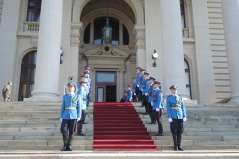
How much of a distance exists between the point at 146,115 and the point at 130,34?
13.6 metres

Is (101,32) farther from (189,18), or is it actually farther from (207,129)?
(207,129)

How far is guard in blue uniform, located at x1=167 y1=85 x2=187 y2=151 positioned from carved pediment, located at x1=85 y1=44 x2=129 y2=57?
14.3m

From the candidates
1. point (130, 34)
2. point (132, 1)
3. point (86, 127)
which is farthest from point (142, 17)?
point (86, 127)

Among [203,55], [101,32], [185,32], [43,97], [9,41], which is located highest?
[101,32]

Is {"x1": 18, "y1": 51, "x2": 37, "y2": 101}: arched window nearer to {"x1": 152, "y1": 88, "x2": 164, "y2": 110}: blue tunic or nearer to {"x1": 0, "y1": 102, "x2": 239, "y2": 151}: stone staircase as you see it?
{"x1": 0, "y1": 102, "x2": 239, "y2": 151}: stone staircase

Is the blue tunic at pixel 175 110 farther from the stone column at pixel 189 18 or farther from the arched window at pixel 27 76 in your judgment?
the stone column at pixel 189 18

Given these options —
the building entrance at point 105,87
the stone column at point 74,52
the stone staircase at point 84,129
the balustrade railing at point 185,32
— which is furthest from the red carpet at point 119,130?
the balustrade railing at point 185,32

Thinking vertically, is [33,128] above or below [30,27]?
below

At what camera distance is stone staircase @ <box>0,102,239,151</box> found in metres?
8.20

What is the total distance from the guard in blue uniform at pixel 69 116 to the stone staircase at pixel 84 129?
651 millimetres

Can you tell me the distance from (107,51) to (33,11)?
21.8 ft

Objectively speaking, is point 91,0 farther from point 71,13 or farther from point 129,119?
point 129,119

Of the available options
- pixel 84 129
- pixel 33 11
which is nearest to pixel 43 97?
pixel 84 129

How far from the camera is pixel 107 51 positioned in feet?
73.9
